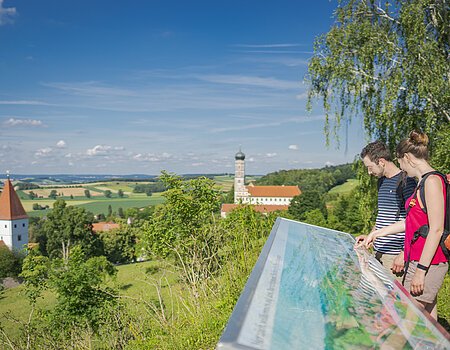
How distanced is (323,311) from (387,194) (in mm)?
1899

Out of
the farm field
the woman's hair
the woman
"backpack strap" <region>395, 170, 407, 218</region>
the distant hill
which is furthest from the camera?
the farm field

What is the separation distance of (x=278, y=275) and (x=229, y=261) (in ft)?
9.74

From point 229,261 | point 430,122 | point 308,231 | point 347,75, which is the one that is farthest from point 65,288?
point 430,122

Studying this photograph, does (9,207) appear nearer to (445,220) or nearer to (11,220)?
(11,220)

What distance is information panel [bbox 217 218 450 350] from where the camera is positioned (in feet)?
4.26

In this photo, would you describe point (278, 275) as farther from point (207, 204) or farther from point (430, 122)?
point (207, 204)

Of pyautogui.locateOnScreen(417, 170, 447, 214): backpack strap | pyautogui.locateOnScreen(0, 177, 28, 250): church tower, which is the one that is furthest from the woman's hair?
pyautogui.locateOnScreen(0, 177, 28, 250): church tower

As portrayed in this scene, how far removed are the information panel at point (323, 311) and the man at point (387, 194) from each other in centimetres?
85

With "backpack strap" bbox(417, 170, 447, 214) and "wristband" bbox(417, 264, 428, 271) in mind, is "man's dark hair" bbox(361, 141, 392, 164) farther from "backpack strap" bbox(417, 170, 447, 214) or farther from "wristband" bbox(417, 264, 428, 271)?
"wristband" bbox(417, 264, 428, 271)

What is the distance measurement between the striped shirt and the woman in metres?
0.58

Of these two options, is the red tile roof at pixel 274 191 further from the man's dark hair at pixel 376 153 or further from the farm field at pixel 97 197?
the man's dark hair at pixel 376 153

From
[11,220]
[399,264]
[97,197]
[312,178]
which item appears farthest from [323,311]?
[97,197]

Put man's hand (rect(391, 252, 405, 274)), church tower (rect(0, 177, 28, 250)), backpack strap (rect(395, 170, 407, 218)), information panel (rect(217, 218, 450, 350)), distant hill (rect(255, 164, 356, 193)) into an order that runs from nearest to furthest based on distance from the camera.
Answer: information panel (rect(217, 218, 450, 350)) → man's hand (rect(391, 252, 405, 274)) → backpack strap (rect(395, 170, 407, 218)) → church tower (rect(0, 177, 28, 250)) → distant hill (rect(255, 164, 356, 193))

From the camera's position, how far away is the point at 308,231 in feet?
12.4
